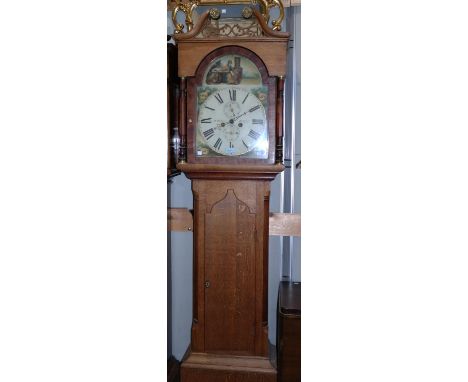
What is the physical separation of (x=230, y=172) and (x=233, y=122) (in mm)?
170

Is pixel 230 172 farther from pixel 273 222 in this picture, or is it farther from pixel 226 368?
pixel 226 368

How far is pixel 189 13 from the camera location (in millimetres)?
1606

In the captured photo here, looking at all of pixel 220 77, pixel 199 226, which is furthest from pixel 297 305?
pixel 220 77

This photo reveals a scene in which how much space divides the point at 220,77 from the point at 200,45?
12cm

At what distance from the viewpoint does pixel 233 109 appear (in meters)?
1.64

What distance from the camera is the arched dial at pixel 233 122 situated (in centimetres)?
164

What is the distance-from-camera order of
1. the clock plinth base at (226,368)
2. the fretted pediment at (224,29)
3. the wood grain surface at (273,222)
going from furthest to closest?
1. the wood grain surface at (273,222)
2. the clock plinth base at (226,368)
3. the fretted pediment at (224,29)

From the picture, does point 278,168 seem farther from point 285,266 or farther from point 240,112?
point 285,266

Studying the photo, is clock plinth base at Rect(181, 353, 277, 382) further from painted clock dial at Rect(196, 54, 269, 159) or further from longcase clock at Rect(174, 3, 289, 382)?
painted clock dial at Rect(196, 54, 269, 159)

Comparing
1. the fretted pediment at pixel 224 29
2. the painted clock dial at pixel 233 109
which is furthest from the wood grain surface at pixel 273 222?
the fretted pediment at pixel 224 29

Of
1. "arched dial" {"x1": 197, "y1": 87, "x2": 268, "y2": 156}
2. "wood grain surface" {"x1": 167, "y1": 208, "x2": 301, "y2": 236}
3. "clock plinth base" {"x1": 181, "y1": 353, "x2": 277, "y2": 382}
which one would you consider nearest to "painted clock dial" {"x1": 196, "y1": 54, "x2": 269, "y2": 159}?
"arched dial" {"x1": 197, "y1": 87, "x2": 268, "y2": 156}

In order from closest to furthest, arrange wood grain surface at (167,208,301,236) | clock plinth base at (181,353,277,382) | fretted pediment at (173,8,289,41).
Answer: fretted pediment at (173,8,289,41), clock plinth base at (181,353,277,382), wood grain surface at (167,208,301,236)

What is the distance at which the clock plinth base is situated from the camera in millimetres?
1723

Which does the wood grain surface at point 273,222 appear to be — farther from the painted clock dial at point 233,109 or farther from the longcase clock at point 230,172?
the painted clock dial at point 233,109
